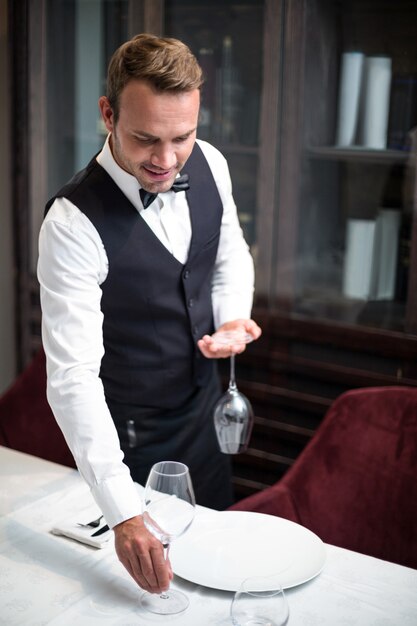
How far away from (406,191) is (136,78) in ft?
4.44

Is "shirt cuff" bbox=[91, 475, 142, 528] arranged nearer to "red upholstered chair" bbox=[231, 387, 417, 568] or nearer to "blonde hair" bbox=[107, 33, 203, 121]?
"red upholstered chair" bbox=[231, 387, 417, 568]

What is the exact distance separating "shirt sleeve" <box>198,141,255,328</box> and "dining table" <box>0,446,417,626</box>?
0.61 m

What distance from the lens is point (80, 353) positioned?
161 cm

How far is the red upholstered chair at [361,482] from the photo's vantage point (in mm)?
1963

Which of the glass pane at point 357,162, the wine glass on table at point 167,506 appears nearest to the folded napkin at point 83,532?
the wine glass on table at point 167,506

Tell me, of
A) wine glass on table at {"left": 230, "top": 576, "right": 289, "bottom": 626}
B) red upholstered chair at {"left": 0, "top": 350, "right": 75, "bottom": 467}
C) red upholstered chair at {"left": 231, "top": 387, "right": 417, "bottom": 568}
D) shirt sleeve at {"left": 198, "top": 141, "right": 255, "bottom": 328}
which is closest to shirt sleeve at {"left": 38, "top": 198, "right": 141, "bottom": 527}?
wine glass on table at {"left": 230, "top": 576, "right": 289, "bottom": 626}

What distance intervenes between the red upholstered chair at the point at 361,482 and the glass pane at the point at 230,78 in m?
1.03

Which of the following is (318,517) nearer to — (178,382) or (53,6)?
(178,382)

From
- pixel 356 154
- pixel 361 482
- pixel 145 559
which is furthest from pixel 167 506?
pixel 356 154

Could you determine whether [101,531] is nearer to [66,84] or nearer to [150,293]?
[150,293]

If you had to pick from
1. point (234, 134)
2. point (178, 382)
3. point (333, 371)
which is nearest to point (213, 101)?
point (234, 134)

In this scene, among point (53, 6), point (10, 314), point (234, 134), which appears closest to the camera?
point (234, 134)

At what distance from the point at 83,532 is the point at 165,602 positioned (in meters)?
0.27

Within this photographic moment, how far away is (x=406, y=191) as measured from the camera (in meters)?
2.71
